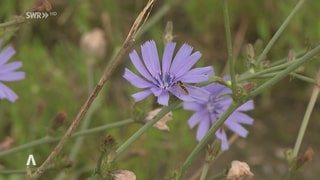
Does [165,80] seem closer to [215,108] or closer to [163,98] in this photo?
[163,98]

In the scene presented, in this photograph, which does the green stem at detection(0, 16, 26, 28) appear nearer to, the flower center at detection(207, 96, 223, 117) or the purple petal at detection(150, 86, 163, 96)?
the purple petal at detection(150, 86, 163, 96)

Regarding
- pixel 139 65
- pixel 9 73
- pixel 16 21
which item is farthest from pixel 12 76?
pixel 139 65

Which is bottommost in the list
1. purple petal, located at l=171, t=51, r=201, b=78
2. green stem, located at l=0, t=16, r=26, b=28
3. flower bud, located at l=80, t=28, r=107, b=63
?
purple petal, located at l=171, t=51, r=201, b=78

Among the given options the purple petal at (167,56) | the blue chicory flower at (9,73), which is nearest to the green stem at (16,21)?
the blue chicory flower at (9,73)

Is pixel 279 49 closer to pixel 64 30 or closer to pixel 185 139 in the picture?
pixel 185 139

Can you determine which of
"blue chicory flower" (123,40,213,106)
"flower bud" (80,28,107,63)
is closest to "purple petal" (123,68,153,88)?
"blue chicory flower" (123,40,213,106)
